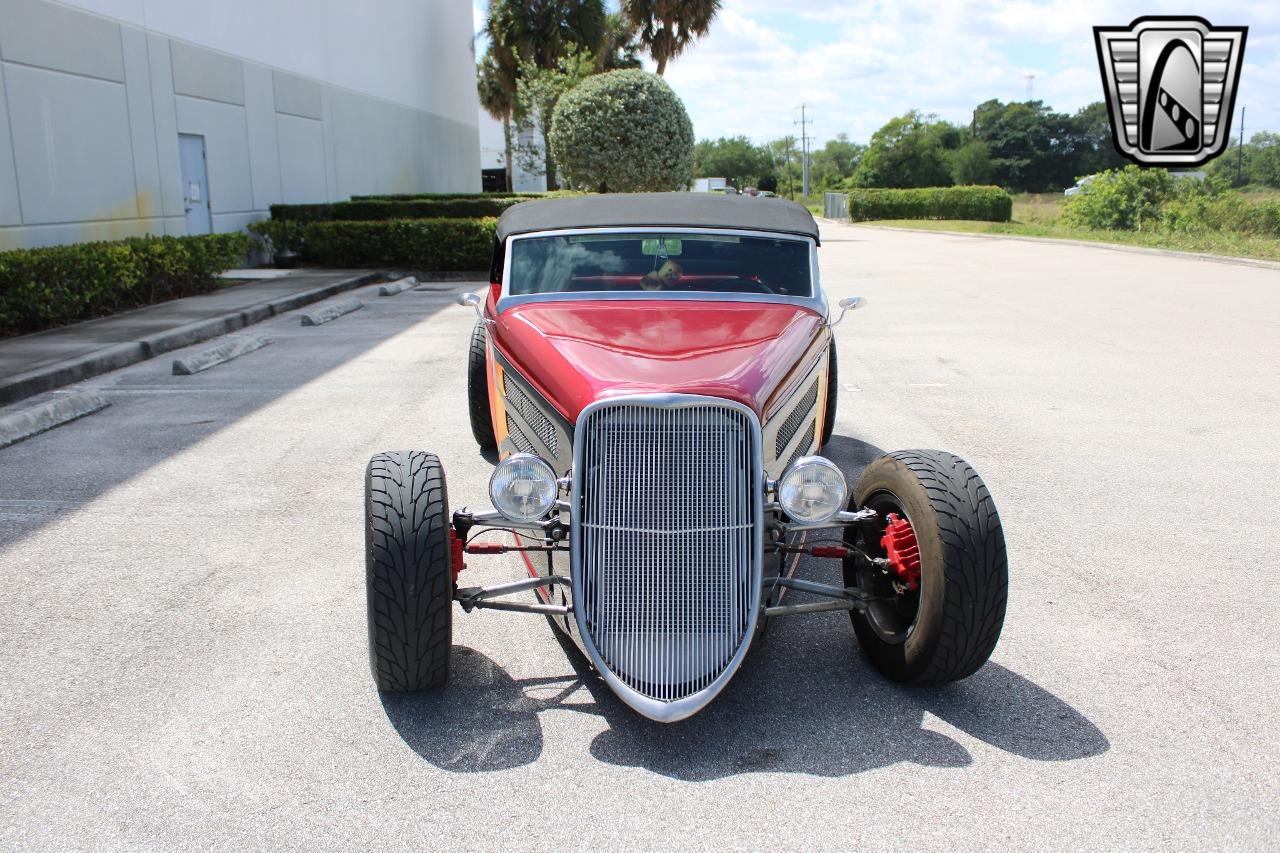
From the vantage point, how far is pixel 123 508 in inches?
223

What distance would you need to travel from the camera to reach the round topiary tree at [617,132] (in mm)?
27125

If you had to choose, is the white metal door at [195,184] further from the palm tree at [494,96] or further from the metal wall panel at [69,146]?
the palm tree at [494,96]

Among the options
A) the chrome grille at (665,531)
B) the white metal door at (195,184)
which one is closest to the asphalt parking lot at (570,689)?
the chrome grille at (665,531)

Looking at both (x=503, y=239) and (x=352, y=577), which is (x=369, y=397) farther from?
(x=352, y=577)

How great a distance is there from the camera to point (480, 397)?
659 cm

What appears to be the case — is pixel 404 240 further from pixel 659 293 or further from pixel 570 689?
pixel 570 689

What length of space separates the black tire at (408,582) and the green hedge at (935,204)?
51702 millimetres

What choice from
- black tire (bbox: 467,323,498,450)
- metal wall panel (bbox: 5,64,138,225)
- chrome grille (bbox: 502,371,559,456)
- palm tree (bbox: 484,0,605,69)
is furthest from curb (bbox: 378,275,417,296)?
palm tree (bbox: 484,0,605,69)

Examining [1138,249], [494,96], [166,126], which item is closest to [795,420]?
[166,126]

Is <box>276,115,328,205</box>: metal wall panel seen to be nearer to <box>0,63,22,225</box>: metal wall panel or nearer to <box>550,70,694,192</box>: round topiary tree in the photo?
<box>550,70,694,192</box>: round topiary tree

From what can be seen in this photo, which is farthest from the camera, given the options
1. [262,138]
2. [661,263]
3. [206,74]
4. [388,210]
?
[388,210]

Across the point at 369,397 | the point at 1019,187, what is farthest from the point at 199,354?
the point at 1019,187

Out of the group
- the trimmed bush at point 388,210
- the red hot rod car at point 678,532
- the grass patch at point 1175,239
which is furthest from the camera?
the grass patch at point 1175,239

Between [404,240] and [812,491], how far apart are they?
17.1 m
